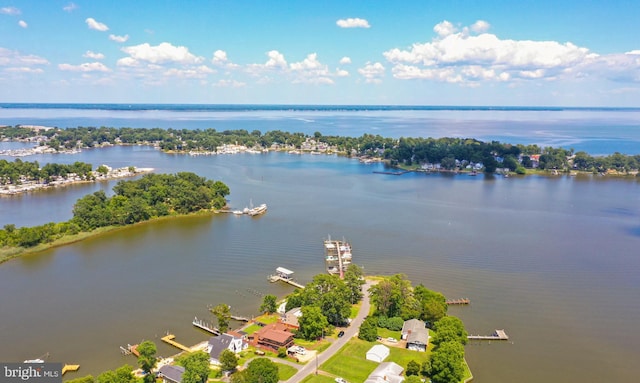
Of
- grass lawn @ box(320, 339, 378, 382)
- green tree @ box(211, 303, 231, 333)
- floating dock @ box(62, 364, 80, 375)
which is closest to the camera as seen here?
grass lawn @ box(320, 339, 378, 382)

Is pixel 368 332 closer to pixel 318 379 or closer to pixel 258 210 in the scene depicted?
pixel 318 379

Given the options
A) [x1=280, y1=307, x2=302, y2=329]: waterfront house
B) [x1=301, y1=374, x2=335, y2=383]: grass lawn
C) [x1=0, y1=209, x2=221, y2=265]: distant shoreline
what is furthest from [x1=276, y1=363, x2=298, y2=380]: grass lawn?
[x1=0, y1=209, x2=221, y2=265]: distant shoreline

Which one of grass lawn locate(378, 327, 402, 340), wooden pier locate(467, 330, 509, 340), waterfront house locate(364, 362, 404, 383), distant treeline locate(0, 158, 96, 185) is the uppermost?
distant treeline locate(0, 158, 96, 185)

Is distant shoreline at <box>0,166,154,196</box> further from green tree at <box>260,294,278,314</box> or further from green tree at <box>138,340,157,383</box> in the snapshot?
green tree at <box>138,340,157,383</box>

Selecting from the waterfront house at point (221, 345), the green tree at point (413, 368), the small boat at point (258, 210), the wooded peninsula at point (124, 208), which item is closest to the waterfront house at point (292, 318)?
the waterfront house at point (221, 345)

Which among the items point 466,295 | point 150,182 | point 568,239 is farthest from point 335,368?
point 150,182

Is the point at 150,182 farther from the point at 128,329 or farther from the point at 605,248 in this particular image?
the point at 605,248
